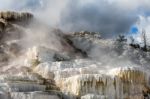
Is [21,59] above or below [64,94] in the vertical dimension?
above

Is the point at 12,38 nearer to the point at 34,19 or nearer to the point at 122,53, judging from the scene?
the point at 34,19

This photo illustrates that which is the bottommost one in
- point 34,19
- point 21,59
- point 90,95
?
point 90,95

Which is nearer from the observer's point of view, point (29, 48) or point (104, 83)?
point (104, 83)

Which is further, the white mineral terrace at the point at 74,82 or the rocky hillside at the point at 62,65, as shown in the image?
the rocky hillside at the point at 62,65

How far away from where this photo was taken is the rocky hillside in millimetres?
22609

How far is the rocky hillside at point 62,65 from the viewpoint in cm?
2261

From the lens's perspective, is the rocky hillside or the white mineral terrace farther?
the rocky hillside

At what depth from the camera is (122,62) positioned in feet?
105

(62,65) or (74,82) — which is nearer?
(74,82)

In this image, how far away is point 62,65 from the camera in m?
25.9

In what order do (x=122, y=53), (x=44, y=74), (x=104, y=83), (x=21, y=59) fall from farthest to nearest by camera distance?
(x=122, y=53), (x=21, y=59), (x=44, y=74), (x=104, y=83)

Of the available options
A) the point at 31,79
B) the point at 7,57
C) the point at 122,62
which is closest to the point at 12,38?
the point at 7,57

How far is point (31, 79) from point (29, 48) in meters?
6.43

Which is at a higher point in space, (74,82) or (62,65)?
(62,65)
